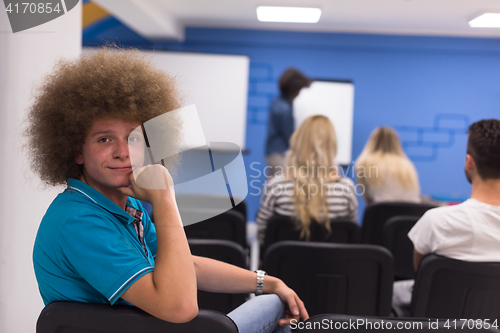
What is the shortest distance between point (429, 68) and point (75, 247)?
5.49 m

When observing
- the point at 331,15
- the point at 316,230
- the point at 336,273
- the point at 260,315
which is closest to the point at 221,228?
the point at 316,230

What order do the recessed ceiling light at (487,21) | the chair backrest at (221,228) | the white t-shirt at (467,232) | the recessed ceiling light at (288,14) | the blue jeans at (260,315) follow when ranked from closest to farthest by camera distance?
the blue jeans at (260,315), the white t-shirt at (467,232), the chair backrest at (221,228), the recessed ceiling light at (487,21), the recessed ceiling light at (288,14)

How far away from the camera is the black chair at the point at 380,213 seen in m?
2.29

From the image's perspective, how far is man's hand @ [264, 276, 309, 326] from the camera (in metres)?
1.17

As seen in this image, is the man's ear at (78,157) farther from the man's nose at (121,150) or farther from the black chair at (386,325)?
the black chair at (386,325)

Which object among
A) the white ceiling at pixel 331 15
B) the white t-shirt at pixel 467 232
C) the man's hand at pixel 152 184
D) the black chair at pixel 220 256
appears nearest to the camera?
the man's hand at pixel 152 184

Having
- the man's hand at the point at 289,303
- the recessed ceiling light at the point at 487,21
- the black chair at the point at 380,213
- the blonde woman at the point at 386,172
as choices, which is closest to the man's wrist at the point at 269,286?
the man's hand at the point at 289,303

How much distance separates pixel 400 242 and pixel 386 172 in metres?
0.79

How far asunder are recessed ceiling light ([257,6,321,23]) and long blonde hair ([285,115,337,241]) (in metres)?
2.61

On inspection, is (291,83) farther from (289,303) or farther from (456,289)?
(289,303)

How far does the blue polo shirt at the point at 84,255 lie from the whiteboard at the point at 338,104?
181 inches

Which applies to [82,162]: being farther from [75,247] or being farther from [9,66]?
[9,66]

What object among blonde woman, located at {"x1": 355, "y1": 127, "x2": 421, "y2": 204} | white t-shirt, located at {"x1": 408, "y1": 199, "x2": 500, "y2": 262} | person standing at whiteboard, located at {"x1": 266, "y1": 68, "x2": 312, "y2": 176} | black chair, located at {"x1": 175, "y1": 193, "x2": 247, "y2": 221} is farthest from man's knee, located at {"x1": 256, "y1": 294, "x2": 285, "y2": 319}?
person standing at whiteboard, located at {"x1": 266, "y1": 68, "x2": 312, "y2": 176}

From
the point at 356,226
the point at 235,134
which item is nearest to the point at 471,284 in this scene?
the point at 356,226
